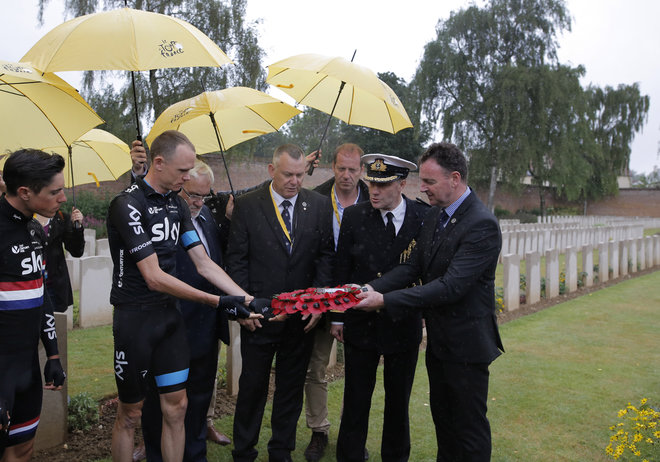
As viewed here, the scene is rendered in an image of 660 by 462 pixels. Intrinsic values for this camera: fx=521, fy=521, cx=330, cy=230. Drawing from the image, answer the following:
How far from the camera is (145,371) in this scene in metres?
3.22

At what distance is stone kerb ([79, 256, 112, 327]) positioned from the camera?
7.86 meters

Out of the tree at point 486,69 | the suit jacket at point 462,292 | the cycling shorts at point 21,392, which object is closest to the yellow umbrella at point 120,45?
the cycling shorts at point 21,392

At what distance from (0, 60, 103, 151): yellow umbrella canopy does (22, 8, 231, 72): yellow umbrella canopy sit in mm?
284

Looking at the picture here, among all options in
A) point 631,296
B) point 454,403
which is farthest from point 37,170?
point 631,296

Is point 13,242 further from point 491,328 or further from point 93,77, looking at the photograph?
point 93,77

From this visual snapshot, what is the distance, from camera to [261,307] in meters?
3.46

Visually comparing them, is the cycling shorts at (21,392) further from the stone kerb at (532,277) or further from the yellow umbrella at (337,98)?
the stone kerb at (532,277)

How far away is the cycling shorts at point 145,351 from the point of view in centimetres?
319

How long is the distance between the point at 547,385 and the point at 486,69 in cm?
3387

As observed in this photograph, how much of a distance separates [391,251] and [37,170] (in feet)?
7.77

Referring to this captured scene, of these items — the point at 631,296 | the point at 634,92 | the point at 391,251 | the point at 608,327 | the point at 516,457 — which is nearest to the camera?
the point at 391,251

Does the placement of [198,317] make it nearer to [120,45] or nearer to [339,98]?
[120,45]

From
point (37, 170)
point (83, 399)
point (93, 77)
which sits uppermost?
point (93, 77)

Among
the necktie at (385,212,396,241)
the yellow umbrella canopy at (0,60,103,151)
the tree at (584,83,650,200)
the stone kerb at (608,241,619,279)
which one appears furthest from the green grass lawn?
the tree at (584,83,650,200)
